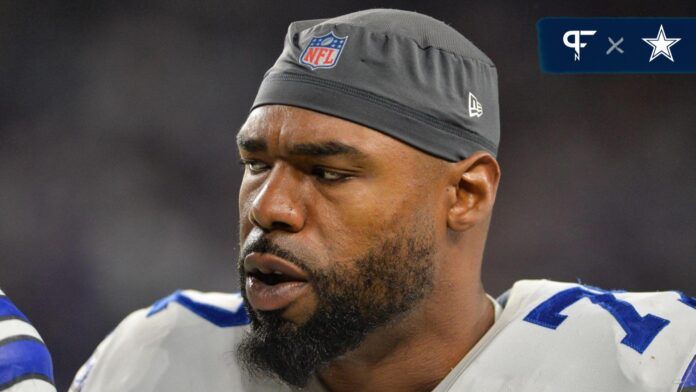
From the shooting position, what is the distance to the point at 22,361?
1120 mm

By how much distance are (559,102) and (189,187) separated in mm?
1269

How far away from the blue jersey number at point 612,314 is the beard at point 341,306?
0.22m

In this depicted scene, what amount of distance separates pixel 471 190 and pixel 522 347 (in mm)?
252

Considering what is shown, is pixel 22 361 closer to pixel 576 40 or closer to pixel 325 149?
pixel 325 149

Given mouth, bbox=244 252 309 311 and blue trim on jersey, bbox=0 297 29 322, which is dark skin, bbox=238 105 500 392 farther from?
blue trim on jersey, bbox=0 297 29 322

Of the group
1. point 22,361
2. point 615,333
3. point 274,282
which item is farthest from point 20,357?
point 615,333

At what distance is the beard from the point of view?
1.25 m

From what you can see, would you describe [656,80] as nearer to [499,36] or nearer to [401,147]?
[499,36]

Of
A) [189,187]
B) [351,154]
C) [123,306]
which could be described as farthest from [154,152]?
[351,154]

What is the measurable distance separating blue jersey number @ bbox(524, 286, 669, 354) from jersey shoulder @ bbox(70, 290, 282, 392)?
19.6 inches

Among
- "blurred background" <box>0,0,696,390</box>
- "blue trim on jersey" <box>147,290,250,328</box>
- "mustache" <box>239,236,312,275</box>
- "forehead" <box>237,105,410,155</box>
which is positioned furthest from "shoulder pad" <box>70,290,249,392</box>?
"blurred background" <box>0,0,696,390</box>

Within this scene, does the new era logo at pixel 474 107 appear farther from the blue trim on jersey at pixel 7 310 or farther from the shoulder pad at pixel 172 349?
the blue trim on jersey at pixel 7 310

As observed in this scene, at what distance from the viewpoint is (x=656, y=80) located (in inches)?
113

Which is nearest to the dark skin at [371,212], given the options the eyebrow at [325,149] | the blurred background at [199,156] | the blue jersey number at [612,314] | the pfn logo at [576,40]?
the eyebrow at [325,149]
